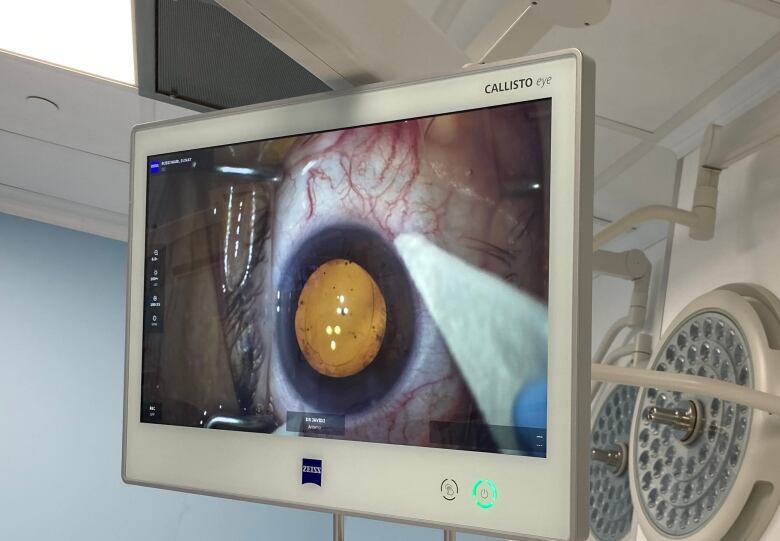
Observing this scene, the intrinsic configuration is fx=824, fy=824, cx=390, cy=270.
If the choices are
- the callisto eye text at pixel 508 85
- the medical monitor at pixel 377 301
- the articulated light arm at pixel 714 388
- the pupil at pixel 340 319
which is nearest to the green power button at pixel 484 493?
the medical monitor at pixel 377 301

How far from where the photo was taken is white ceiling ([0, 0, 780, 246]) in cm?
76

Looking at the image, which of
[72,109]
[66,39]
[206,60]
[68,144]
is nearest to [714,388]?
[206,60]

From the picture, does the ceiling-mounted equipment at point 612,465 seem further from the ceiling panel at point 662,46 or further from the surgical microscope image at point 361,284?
the surgical microscope image at point 361,284

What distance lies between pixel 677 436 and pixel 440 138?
2.81ft

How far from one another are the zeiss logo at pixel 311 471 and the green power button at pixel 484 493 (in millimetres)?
148

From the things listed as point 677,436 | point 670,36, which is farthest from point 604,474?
point 670,36

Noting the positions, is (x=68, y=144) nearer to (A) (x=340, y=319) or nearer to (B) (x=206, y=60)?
(B) (x=206, y=60)

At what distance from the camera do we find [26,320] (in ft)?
9.35

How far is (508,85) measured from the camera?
2.25 feet

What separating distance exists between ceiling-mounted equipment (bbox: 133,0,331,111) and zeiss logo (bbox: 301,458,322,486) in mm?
414

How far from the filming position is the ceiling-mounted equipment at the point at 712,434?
3.80 ft

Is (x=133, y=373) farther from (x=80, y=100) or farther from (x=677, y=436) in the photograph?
(x=80, y=100)

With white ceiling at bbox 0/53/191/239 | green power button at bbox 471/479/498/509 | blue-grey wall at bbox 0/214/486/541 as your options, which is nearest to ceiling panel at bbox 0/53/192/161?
white ceiling at bbox 0/53/191/239

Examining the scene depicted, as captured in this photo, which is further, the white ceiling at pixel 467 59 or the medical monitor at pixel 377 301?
the white ceiling at pixel 467 59
